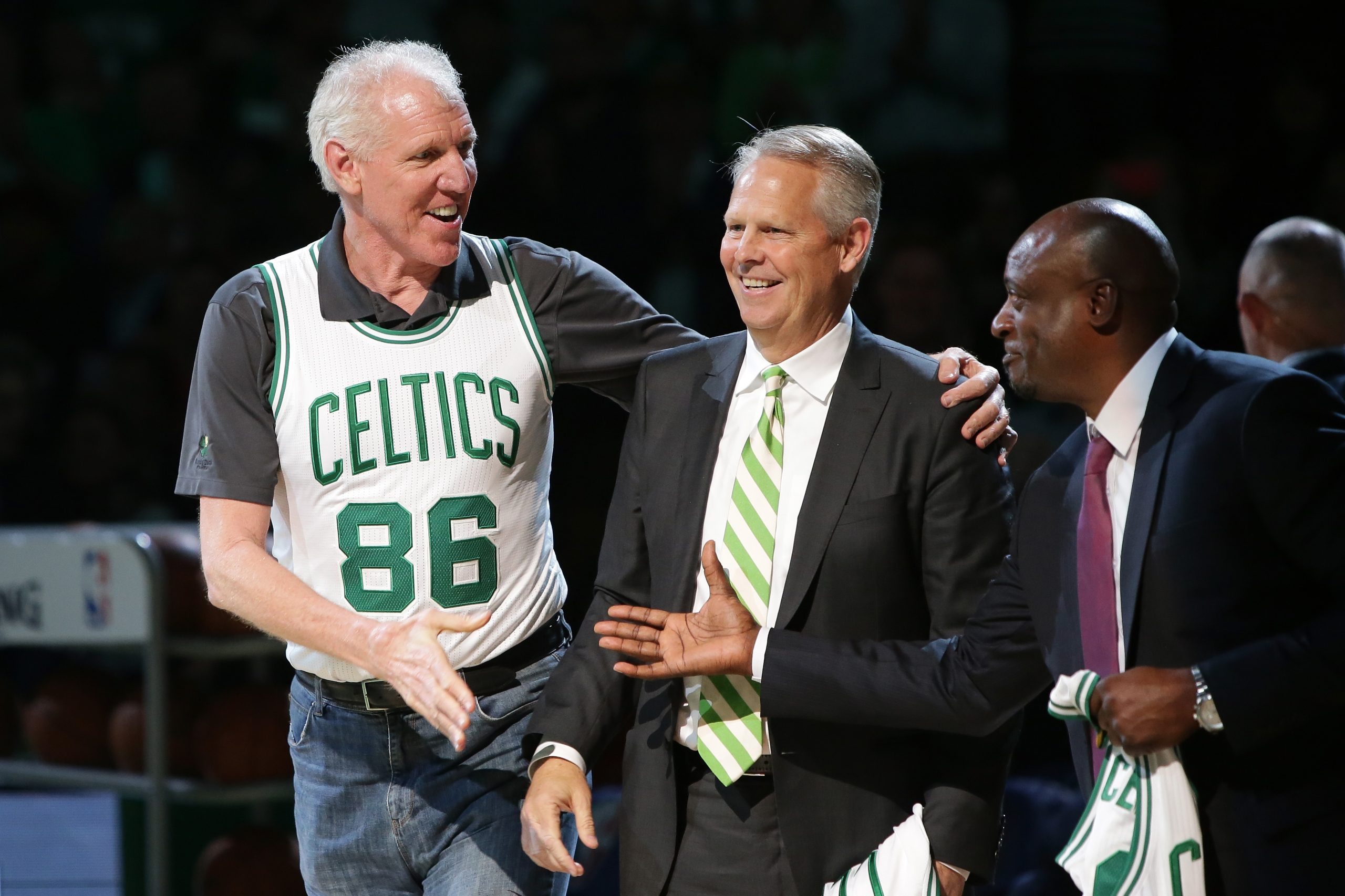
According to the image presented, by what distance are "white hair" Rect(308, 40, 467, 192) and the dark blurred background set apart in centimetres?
258

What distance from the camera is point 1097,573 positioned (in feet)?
6.27

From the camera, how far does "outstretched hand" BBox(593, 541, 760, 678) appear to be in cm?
201

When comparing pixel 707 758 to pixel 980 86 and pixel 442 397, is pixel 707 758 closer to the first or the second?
pixel 442 397

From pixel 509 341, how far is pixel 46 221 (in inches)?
176

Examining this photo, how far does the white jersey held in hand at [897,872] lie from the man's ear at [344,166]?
1328 mm

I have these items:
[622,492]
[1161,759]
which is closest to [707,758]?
[622,492]

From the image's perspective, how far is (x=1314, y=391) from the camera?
181 cm

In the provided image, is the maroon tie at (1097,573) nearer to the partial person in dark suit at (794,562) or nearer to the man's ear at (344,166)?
the partial person in dark suit at (794,562)

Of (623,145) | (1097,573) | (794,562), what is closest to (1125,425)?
(1097,573)

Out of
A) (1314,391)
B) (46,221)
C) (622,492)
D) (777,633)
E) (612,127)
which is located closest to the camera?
(1314,391)

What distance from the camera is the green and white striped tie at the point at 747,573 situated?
2092mm

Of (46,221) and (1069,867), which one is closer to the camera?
(1069,867)

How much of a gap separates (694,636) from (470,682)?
1.65 feet

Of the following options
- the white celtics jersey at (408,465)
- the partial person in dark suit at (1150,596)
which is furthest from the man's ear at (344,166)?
the partial person in dark suit at (1150,596)
